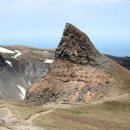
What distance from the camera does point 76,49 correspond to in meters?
75.5

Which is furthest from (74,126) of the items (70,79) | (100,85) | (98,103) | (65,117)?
(70,79)

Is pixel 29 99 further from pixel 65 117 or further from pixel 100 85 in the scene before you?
pixel 65 117

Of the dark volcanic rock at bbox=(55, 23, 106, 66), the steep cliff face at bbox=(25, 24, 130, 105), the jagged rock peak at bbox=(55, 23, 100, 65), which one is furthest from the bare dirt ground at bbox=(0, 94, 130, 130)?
the jagged rock peak at bbox=(55, 23, 100, 65)

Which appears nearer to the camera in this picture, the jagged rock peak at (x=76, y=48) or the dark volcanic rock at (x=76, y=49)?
the dark volcanic rock at (x=76, y=49)

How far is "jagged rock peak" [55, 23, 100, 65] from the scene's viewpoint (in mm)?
73250

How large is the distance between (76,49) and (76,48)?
166 mm

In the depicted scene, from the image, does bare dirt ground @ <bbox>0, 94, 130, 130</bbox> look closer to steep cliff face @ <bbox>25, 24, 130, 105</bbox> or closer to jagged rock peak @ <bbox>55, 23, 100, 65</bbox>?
steep cliff face @ <bbox>25, 24, 130, 105</bbox>

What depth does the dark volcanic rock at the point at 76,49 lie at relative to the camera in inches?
2872

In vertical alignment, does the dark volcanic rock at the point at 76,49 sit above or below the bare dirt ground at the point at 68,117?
above

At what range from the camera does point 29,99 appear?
7306 cm

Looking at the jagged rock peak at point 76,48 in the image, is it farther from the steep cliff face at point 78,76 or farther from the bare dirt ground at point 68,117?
the bare dirt ground at point 68,117

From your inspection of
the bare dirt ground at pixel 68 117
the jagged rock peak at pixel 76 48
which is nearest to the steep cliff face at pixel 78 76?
the jagged rock peak at pixel 76 48

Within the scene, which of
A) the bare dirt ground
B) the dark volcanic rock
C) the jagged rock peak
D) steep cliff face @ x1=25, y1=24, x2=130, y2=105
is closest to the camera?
the bare dirt ground

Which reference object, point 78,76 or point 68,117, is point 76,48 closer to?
point 78,76
